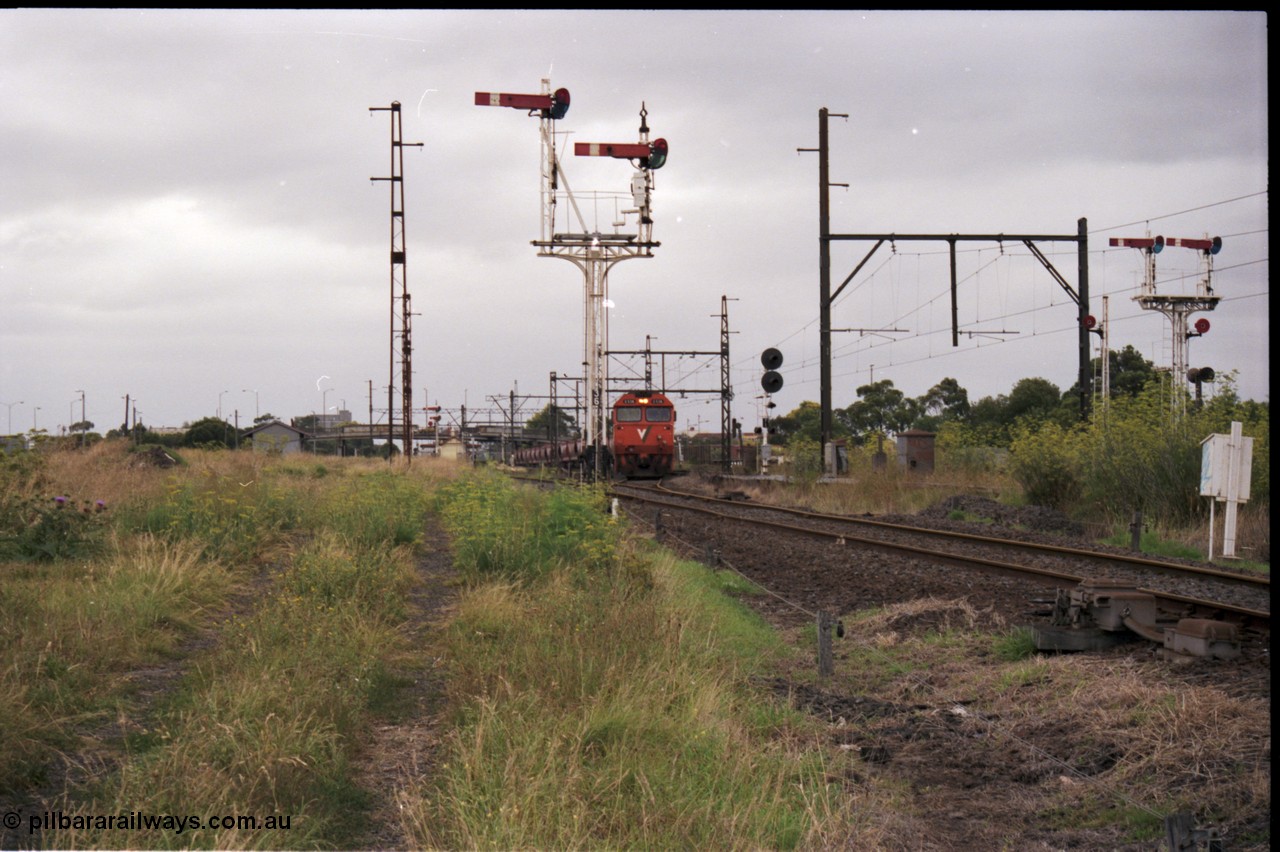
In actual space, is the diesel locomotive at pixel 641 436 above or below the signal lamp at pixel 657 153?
below

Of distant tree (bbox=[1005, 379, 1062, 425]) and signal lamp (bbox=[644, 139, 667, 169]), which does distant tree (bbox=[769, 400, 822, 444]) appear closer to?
distant tree (bbox=[1005, 379, 1062, 425])

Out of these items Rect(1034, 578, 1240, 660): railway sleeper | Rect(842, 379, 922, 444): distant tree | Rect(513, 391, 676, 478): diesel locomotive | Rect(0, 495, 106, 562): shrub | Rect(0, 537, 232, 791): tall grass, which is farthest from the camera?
Rect(842, 379, 922, 444): distant tree

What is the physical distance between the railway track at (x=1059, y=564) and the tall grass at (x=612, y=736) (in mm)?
3661

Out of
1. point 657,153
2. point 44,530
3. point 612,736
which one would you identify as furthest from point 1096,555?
point 657,153

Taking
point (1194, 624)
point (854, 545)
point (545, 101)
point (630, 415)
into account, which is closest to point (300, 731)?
point (1194, 624)

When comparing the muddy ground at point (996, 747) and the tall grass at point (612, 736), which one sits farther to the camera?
the muddy ground at point (996, 747)

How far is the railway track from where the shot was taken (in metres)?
8.80

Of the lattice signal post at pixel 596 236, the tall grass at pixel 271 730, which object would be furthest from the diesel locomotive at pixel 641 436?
the tall grass at pixel 271 730

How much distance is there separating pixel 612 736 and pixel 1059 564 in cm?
906

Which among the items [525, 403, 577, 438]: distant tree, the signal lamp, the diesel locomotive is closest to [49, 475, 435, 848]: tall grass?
the signal lamp

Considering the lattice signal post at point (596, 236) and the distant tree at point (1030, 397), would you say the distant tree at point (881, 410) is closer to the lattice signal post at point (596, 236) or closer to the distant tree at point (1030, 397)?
the distant tree at point (1030, 397)

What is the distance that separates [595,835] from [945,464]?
2746 cm

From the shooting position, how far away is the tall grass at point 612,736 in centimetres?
413

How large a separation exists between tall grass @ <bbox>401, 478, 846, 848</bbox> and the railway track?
366cm
